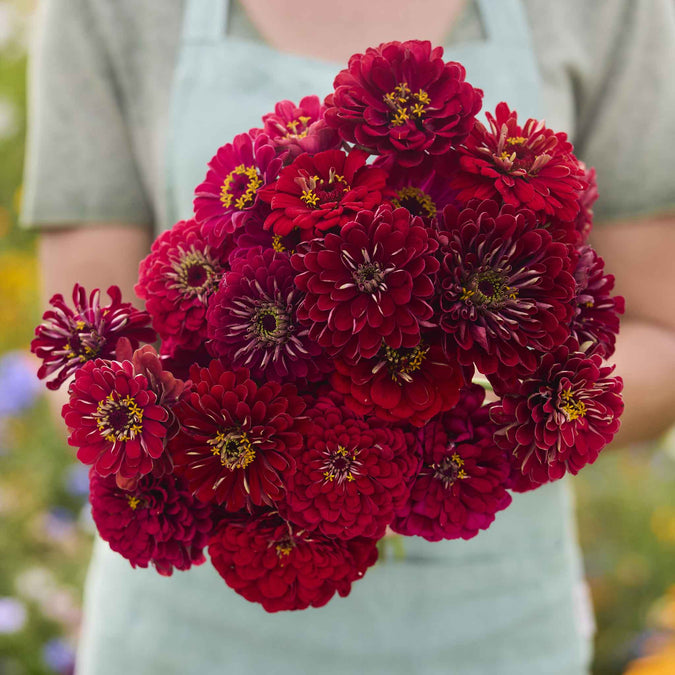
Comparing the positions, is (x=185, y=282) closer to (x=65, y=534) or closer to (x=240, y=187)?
(x=240, y=187)

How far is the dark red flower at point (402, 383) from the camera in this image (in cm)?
37

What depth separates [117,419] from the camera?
375 millimetres

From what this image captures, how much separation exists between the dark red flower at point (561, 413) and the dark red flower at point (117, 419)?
0.18 metres

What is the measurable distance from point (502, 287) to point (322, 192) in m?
0.11

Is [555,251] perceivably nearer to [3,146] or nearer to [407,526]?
[407,526]

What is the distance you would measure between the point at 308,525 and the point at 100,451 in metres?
0.12

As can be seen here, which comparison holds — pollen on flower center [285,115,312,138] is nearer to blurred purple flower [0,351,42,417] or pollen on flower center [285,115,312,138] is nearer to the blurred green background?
the blurred green background

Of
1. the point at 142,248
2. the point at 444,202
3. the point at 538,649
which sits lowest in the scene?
the point at 538,649

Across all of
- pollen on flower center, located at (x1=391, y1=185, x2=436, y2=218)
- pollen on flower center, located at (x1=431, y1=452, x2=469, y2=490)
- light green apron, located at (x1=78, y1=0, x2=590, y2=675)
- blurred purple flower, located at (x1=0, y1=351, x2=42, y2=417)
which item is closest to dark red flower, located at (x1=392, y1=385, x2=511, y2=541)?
pollen on flower center, located at (x1=431, y1=452, x2=469, y2=490)

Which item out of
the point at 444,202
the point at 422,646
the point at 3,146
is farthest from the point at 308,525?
the point at 3,146

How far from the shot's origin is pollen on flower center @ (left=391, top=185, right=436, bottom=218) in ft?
1.32

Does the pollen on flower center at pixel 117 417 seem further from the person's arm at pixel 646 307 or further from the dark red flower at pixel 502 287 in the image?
the person's arm at pixel 646 307

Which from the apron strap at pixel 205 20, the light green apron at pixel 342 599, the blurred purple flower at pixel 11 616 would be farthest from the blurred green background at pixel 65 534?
the apron strap at pixel 205 20

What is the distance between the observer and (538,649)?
0.86m
